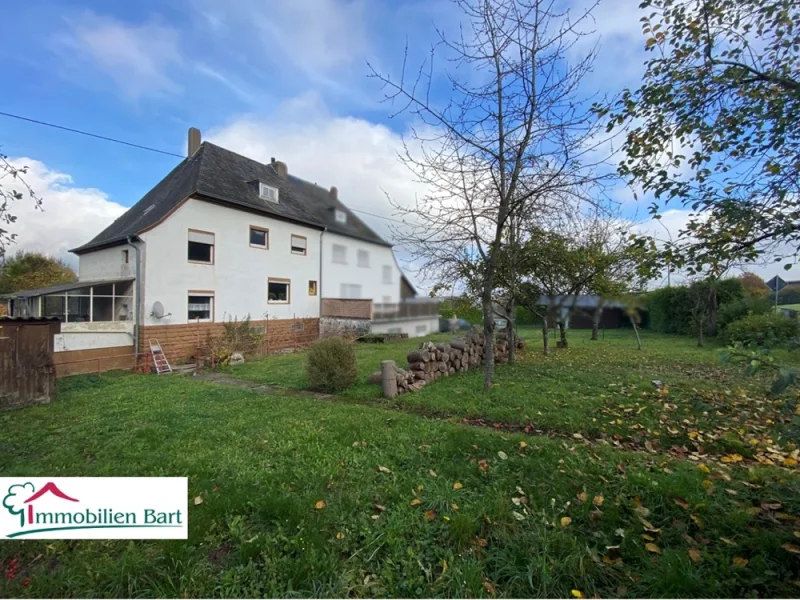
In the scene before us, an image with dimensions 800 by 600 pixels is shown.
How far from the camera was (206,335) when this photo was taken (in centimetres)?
1372

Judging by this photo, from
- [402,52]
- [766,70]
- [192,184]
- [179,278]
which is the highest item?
[192,184]

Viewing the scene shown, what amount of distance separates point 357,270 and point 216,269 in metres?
9.84

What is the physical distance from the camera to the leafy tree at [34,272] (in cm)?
1919

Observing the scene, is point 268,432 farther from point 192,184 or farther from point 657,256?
point 192,184

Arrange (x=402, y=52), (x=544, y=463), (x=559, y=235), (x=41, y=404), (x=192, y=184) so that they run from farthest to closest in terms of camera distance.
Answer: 1. (x=192, y=184)
2. (x=559, y=235)
3. (x=41, y=404)
4. (x=402, y=52)
5. (x=544, y=463)

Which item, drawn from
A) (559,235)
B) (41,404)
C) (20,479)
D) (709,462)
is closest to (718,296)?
(559,235)

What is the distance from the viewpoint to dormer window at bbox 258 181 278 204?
17.3 meters

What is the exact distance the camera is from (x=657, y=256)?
122 inches

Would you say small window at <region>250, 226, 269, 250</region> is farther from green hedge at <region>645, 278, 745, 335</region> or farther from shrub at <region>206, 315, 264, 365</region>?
green hedge at <region>645, 278, 745, 335</region>

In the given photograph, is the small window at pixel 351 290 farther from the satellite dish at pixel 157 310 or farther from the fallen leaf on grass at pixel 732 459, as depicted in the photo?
the fallen leaf on grass at pixel 732 459

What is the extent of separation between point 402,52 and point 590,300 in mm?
11470

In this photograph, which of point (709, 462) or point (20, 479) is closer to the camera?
point (20, 479)

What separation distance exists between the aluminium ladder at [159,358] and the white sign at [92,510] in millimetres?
9662

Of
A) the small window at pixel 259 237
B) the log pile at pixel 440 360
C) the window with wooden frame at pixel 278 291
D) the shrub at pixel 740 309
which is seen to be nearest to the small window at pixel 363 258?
the window with wooden frame at pixel 278 291
